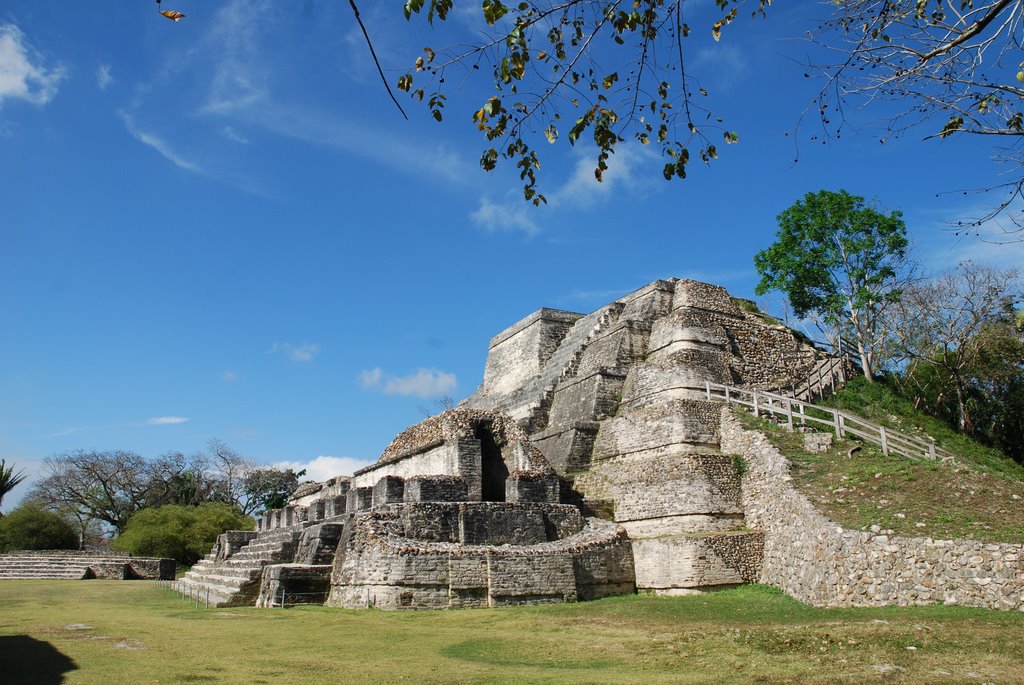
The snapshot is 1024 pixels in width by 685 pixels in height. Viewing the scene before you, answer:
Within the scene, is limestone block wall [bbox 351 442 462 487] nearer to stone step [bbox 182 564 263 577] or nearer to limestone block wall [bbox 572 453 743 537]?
limestone block wall [bbox 572 453 743 537]

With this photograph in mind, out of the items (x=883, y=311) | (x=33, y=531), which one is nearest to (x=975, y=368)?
(x=883, y=311)

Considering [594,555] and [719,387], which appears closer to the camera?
[594,555]

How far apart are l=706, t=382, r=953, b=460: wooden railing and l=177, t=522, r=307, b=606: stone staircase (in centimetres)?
993

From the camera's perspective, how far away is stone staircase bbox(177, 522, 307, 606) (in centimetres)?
1380

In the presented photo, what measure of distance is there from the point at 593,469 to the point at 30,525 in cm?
2414

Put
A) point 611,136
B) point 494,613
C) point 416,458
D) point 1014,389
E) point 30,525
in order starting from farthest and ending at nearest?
point 30,525
point 1014,389
point 416,458
point 494,613
point 611,136

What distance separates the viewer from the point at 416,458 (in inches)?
746

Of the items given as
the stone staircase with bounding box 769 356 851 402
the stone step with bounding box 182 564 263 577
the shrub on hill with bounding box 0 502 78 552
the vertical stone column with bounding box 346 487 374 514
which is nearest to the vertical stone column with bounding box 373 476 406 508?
the vertical stone column with bounding box 346 487 374 514

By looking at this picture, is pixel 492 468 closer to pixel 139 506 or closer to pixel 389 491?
pixel 389 491

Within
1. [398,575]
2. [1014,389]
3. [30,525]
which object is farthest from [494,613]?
[30,525]

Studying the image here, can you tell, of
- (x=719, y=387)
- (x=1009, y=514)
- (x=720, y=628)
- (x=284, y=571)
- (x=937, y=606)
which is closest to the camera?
(x=720, y=628)

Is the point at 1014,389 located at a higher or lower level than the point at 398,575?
higher

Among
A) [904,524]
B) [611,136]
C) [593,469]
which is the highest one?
[611,136]

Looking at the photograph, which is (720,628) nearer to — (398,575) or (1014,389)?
(398,575)
